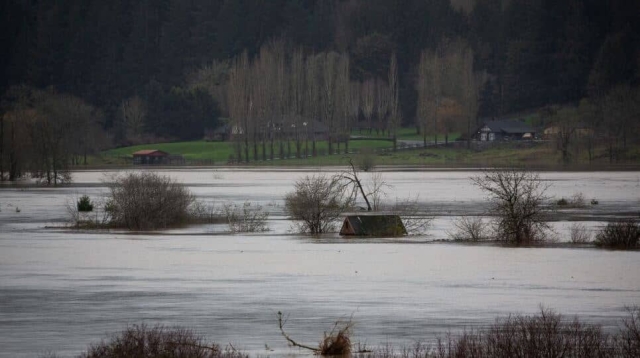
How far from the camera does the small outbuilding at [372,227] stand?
3994 cm

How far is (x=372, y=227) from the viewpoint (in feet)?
131

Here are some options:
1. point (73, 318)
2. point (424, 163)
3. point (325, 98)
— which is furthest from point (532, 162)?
point (73, 318)

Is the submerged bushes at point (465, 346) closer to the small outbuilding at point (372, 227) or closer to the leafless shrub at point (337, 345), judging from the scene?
the leafless shrub at point (337, 345)

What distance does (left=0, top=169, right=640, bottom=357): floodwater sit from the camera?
68.4 ft

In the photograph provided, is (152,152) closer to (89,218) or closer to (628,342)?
(89,218)

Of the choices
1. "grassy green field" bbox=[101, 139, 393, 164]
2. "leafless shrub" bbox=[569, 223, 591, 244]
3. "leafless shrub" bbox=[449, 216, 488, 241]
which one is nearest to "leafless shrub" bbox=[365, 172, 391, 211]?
"leafless shrub" bbox=[449, 216, 488, 241]

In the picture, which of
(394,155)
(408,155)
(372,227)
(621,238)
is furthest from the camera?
(408,155)

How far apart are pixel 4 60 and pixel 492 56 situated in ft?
247

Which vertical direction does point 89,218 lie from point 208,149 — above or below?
below

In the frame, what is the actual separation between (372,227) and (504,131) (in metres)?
109

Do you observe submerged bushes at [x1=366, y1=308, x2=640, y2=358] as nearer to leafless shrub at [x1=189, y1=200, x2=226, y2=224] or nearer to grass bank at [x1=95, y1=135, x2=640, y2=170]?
leafless shrub at [x1=189, y1=200, x2=226, y2=224]

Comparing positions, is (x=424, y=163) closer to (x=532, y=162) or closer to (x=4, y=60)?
(x=532, y=162)

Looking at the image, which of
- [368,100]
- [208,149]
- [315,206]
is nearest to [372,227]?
[315,206]

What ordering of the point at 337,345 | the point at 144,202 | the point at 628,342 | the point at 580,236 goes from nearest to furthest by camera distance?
the point at 628,342, the point at 337,345, the point at 580,236, the point at 144,202
